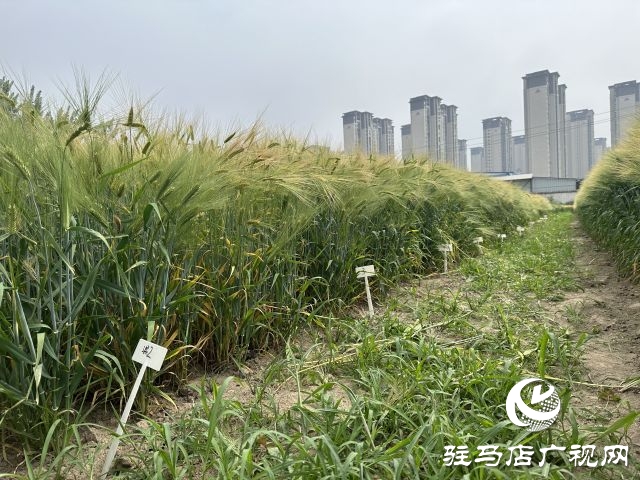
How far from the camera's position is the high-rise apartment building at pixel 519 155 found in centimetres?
3956

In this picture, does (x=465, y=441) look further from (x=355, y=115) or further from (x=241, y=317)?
(x=355, y=115)

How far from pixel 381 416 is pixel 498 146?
41.1 metres

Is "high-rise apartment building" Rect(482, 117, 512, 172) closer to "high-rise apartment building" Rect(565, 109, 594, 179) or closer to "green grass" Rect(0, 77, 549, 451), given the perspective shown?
"high-rise apartment building" Rect(565, 109, 594, 179)

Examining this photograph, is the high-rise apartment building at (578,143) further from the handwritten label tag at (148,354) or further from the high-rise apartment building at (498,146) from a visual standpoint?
the handwritten label tag at (148,354)

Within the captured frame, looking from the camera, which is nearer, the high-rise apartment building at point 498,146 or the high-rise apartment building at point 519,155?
the high-rise apartment building at point 498,146

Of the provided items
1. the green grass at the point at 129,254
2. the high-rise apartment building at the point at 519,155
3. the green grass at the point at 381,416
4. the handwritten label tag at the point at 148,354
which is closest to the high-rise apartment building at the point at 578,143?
the high-rise apartment building at the point at 519,155

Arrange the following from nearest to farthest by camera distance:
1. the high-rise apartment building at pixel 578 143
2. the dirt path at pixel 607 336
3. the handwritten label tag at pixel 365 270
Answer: the dirt path at pixel 607 336 → the handwritten label tag at pixel 365 270 → the high-rise apartment building at pixel 578 143

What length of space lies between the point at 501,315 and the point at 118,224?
6.88 feet

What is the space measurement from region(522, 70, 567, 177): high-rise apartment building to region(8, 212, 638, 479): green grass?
36390 mm

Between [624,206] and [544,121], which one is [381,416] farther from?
[544,121]

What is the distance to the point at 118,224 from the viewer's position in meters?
1.64

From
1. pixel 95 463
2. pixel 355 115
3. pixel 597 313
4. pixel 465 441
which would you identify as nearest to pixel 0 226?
pixel 95 463

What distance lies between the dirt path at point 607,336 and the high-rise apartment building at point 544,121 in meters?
34.0

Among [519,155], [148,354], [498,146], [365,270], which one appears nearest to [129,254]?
[148,354]
